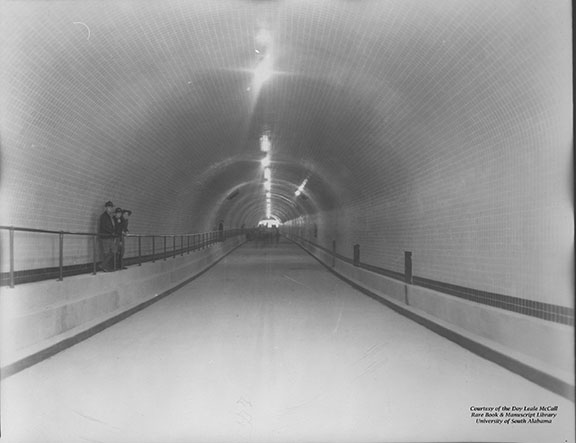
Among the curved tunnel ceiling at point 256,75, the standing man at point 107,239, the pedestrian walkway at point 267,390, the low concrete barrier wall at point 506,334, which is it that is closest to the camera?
the pedestrian walkway at point 267,390

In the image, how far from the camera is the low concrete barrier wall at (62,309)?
6.79 metres

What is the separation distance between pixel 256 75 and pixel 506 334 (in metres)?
7.00

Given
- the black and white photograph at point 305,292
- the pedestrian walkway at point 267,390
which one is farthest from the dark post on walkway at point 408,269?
the pedestrian walkway at point 267,390

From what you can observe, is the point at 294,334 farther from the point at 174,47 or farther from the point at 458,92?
the point at 174,47

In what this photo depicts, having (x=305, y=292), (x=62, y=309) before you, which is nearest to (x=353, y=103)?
(x=305, y=292)

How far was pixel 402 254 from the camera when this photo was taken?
560 inches

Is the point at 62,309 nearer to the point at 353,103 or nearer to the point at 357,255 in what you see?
the point at 353,103

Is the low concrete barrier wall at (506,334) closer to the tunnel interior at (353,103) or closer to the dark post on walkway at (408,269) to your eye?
the tunnel interior at (353,103)

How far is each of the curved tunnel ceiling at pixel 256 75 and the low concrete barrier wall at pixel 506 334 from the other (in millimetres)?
2487

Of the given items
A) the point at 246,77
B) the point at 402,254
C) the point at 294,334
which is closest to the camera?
the point at 294,334

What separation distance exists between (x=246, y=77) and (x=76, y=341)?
6158 millimetres

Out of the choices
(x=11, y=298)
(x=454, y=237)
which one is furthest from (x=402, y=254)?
(x=11, y=298)

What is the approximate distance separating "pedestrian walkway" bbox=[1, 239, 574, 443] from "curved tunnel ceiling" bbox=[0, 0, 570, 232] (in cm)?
327

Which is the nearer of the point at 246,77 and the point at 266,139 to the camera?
the point at 246,77
